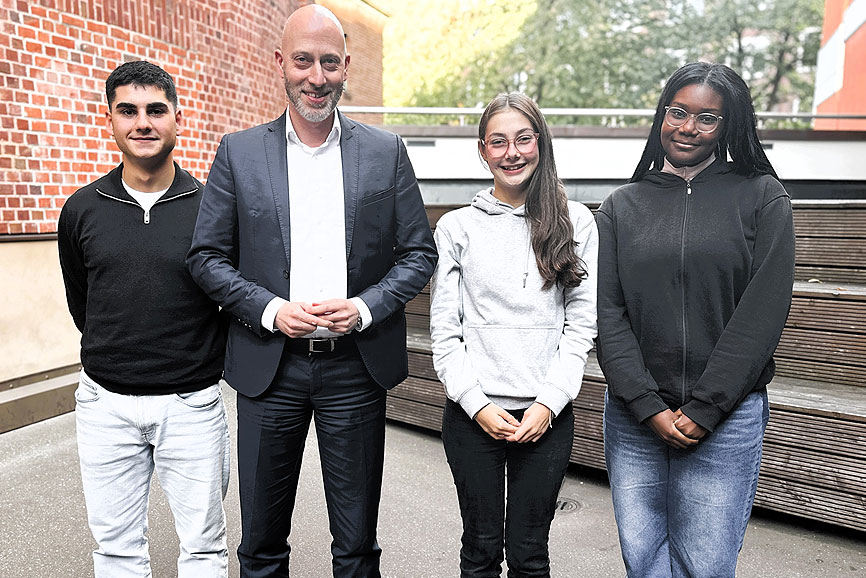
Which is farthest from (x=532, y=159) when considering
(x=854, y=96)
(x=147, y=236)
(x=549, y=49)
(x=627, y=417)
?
(x=549, y=49)

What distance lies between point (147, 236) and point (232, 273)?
1.18 ft

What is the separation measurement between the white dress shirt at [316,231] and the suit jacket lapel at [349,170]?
0.02 metres

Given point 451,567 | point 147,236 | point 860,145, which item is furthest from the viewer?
point 860,145

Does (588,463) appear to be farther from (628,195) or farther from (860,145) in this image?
(860,145)

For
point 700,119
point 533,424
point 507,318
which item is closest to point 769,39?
point 700,119

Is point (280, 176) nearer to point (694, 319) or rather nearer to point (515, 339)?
point (515, 339)

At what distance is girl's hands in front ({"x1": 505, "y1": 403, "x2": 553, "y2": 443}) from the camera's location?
199cm

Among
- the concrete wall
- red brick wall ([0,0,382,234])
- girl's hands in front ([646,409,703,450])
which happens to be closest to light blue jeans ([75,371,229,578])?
girl's hands in front ([646,409,703,450])

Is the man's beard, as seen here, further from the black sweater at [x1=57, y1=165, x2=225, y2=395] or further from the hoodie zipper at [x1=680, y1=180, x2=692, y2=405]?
the hoodie zipper at [x1=680, y1=180, x2=692, y2=405]

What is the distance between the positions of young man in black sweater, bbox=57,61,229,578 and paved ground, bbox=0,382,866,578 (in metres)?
0.80

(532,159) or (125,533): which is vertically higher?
(532,159)

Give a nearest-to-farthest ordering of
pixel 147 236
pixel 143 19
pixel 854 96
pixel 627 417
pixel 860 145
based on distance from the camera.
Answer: pixel 627 417 → pixel 147 236 → pixel 143 19 → pixel 860 145 → pixel 854 96

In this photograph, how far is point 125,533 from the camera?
2.19 metres

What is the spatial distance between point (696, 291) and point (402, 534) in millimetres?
2026
